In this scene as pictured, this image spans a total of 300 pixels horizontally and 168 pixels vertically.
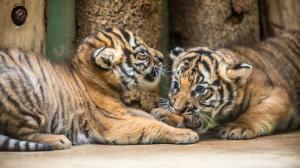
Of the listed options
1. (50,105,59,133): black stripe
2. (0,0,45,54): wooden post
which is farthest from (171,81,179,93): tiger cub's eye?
(0,0,45,54): wooden post

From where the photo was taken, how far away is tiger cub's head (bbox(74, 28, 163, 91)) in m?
5.07

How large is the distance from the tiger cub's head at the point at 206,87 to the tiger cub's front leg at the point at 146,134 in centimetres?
21

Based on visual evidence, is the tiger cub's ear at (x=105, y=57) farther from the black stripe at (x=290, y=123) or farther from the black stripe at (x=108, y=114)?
the black stripe at (x=290, y=123)

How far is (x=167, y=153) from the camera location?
171 inches

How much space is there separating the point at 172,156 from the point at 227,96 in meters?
1.11

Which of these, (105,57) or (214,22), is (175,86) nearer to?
(105,57)

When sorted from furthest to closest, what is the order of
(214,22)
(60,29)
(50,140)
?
(214,22), (60,29), (50,140)

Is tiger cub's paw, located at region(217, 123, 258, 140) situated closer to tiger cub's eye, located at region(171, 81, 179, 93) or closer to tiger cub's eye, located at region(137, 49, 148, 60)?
tiger cub's eye, located at region(171, 81, 179, 93)

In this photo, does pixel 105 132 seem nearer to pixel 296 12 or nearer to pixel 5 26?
pixel 5 26

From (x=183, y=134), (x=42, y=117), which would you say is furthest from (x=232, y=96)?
(x=42, y=117)

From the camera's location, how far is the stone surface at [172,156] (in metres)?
3.93

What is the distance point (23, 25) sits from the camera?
5141 millimetres

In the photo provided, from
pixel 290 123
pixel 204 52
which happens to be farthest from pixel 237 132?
pixel 290 123

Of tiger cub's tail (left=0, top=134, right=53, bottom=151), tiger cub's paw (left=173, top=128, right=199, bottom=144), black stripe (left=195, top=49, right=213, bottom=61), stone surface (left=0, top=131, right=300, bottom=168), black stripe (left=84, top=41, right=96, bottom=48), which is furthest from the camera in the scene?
black stripe (left=195, top=49, right=213, bottom=61)
